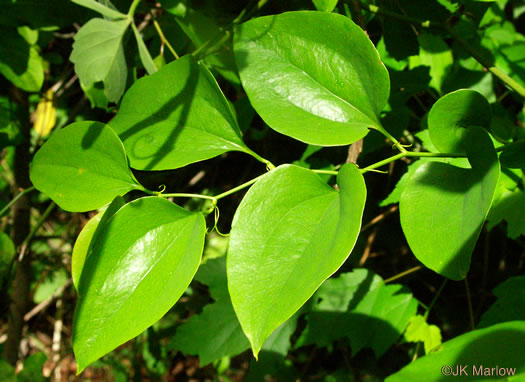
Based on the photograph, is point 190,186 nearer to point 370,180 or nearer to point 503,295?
point 370,180

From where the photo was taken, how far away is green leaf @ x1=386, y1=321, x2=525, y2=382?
1.07ft

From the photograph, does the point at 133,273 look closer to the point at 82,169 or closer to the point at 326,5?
the point at 82,169

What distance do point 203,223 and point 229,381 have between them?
1.00m

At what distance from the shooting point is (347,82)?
0.43 metres

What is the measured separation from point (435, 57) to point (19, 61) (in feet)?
2.44

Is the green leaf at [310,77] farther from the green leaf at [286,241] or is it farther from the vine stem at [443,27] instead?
the vine stem at [443,27]

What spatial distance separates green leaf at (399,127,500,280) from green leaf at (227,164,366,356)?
0.07 meters

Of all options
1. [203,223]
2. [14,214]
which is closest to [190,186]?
[14,214]

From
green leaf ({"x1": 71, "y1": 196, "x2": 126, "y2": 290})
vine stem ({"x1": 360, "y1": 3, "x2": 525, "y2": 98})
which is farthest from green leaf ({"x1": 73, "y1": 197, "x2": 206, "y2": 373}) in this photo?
vine stem ({"x1": 360, "y1": 3, "x2": 525, "y2": 98})

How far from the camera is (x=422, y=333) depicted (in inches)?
29.6

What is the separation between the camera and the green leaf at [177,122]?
442mm

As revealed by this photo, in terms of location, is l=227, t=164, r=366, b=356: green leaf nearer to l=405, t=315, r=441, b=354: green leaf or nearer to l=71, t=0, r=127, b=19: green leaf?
l=71, t=0, r=127, b=19: green leaf

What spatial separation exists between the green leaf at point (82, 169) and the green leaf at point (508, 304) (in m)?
0.56

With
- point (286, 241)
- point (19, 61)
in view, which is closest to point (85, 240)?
point (286, 241)
